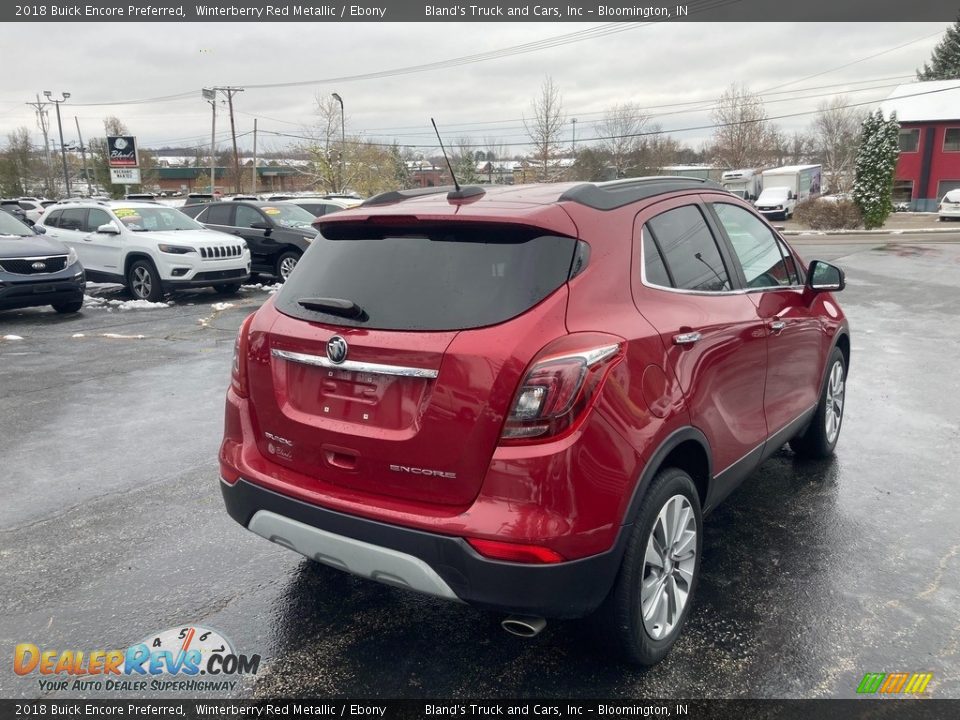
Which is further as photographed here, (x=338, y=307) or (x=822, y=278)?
(x=822, y=278)

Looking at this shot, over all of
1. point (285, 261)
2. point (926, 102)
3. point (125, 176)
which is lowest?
point (285, 261)

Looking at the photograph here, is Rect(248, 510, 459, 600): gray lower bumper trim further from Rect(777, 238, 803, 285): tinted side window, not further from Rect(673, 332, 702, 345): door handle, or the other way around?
Rect(777, 238, 803, 285): tinted side window

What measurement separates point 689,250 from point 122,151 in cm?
4860

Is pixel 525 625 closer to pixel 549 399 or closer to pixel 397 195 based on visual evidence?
pixel 549 399

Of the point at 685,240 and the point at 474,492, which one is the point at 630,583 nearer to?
the point at 474,492

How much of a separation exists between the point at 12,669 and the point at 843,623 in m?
3.44

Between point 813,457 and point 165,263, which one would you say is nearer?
point 813,457

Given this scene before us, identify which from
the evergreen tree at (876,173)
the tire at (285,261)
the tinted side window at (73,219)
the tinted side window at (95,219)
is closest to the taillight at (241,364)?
the tire at (285,261)

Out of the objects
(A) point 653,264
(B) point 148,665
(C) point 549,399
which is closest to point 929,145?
(A) point 653,264

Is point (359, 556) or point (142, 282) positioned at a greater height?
point (359, 556)

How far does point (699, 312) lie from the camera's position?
317cm

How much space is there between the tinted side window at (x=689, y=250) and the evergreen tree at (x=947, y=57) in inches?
2949

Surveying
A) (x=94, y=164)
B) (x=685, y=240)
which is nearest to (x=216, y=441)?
(x=685, y=240)

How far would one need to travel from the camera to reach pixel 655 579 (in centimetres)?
285
